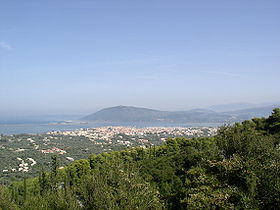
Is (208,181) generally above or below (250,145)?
below

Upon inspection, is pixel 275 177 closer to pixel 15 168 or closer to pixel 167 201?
pixel 167 201

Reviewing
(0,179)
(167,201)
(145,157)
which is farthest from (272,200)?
(0,179)

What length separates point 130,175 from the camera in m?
17.8

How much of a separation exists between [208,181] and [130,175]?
5118 millimetres

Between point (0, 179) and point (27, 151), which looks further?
point (27, 151)

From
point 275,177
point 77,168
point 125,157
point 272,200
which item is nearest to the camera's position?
point 272,200

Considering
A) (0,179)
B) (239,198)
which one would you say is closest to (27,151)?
(0,179)

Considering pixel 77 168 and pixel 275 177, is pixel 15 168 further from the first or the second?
pixel 275 177

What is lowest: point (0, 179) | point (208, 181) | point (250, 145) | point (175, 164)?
point (0, 179)

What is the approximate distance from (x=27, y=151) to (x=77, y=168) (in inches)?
1051

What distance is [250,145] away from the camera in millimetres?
20016

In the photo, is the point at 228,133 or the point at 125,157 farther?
the point at 125,157

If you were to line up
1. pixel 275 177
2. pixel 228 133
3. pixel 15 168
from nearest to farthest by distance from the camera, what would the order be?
1. pixel 275 177
2. pixel 228 133
3. pixel 15 168

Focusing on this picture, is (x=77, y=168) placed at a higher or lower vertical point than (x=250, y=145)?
lower
